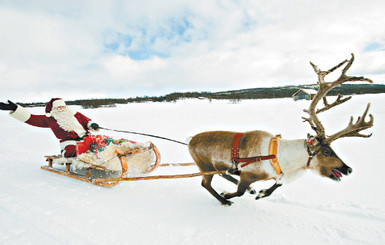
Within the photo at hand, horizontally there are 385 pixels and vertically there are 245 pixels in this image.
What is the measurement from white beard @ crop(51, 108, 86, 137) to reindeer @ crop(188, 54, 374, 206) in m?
3.33

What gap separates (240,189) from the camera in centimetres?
335

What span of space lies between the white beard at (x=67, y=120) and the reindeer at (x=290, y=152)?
10.9 ft

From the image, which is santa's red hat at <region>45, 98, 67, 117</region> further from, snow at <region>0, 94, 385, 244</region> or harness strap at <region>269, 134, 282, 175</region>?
harness strap at <region>269, 134, 282, 175</region>

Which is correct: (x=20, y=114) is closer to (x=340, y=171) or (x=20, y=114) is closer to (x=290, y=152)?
(x=290, y=152)

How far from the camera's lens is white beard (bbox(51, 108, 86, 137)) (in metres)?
4.99

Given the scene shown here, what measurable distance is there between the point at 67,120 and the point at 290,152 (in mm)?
4655

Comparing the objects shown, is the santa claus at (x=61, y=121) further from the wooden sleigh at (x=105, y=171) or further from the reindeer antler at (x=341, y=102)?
the reindeer antler at (x=341, y=102)

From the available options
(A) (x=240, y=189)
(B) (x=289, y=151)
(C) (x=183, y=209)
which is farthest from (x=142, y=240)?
(B) (x=289, y=151)

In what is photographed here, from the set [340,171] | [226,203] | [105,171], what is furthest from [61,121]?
[340,171]

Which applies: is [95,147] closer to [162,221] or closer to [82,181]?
[82,181]

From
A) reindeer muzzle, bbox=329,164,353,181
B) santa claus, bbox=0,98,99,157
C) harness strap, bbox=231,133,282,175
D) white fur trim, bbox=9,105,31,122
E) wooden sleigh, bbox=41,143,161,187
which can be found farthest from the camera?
santa claus, bbox=0,98,99,157

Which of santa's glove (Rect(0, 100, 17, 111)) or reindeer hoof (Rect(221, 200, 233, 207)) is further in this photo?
santa's glove (Rect(0, 100, 17, 111))

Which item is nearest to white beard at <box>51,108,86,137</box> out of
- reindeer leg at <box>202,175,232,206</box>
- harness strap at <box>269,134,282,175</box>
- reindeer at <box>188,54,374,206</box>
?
reindeer leg at <box>202,175,232,206</box>

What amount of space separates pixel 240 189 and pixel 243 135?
83 centimetres
